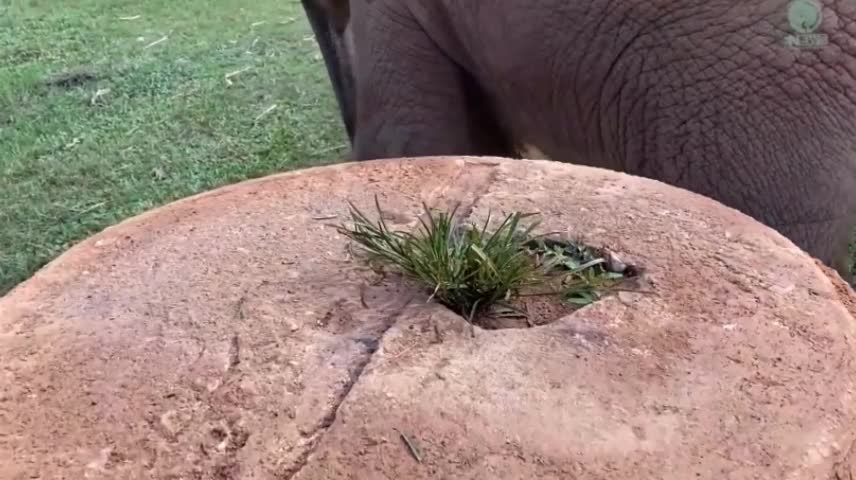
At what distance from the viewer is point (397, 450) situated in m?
0.80

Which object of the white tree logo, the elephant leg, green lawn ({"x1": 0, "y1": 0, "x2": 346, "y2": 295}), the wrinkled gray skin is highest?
the white tree logo

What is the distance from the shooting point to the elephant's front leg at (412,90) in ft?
6.77

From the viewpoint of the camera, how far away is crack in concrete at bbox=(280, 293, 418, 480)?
80 cm

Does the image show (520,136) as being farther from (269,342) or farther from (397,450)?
(397,450)

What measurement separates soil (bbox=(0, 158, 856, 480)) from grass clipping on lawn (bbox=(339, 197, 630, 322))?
2cm

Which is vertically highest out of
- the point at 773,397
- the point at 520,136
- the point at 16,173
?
the point at 773,397

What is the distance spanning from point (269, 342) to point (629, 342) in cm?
31

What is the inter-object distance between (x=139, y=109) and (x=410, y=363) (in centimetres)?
283

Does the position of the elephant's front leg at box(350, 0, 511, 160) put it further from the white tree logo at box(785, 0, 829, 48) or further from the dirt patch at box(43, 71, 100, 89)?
the dirt patch at box(43, 71, 100, 89)

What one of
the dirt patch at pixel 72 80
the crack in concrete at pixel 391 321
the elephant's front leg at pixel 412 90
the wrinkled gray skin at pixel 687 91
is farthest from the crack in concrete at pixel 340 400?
the dirt patch at pixel 72 80

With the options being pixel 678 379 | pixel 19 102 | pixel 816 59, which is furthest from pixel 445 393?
pixel 19 102

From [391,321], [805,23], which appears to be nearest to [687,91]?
[805,23]

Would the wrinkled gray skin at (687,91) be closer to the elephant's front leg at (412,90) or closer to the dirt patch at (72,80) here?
the elephant's front leg at (412,90)

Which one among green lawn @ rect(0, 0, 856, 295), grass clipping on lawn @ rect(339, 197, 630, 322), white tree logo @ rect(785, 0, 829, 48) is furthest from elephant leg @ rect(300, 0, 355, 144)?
grass clipping on lawn @ rect(339, 197, 630, 322)
